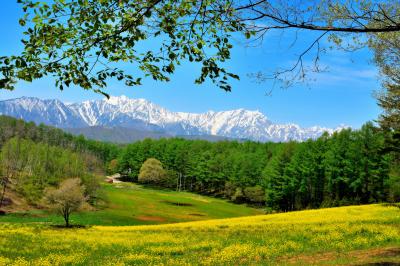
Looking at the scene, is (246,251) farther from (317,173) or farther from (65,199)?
(317,173)

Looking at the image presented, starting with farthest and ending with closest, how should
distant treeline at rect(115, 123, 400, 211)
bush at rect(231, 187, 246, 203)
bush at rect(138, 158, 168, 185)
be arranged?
bush at rect(138, 158, 168, 185)
bush at rect(231, 187, 246, 203)
distant treeline at rect(115, 123, 400, 211)

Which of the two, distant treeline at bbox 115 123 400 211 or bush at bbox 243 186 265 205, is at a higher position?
distant treeline at bbox 115 123 400 211

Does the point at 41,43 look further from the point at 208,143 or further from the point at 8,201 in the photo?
the point at 208,143

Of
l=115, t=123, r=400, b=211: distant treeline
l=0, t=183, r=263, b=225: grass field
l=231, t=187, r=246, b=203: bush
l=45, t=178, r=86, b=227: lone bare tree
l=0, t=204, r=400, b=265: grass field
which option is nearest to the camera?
l=0, t=204, r=400, b=265: grass field

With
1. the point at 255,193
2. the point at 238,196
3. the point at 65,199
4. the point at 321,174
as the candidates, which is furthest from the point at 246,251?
the point at 238,196

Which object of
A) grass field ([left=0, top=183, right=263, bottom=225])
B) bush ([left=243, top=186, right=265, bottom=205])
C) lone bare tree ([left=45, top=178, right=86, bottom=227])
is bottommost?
grass field ([left=0, top=183, right=263, bottom=225])

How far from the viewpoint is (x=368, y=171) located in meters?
86.0

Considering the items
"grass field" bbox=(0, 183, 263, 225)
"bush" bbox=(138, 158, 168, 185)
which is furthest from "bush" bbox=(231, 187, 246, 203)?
"bush" bbox=(138, 158, 168, 185)

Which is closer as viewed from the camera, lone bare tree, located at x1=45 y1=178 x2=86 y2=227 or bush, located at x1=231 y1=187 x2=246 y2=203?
lone bare tree, located at x1=45 y1=178 x2=86 y2=227

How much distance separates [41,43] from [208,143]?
613 ft

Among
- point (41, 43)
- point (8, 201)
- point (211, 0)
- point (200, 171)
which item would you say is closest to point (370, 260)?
point (211, 0)

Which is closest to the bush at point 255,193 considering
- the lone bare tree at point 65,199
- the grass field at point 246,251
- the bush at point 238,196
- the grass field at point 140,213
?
the bush at point 238,196

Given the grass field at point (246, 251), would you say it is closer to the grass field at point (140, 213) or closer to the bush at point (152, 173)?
the grass field at point (140, 213)

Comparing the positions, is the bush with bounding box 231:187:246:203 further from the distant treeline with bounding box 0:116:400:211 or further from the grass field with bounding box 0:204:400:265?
Answer: the grass field with bounding box 0:204:400:265
